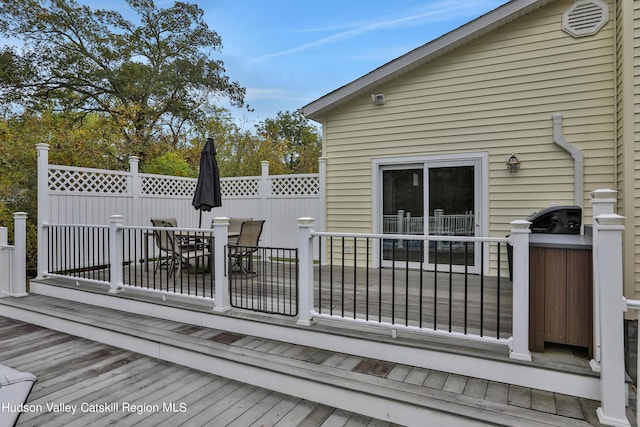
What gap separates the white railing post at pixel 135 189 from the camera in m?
6.71

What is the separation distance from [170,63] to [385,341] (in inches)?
558

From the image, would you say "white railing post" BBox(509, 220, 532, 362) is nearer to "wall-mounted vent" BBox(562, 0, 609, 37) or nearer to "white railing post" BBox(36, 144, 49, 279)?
"wall-mounted vent" BBox(562, 0, 609, 37)

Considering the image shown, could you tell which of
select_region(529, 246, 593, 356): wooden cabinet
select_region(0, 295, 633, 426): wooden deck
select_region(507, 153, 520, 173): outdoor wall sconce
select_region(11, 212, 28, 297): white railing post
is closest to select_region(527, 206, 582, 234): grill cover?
select_region(507, 153, 520, 173): outdoor wall sconce

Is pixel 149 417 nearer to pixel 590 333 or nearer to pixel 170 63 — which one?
pixel 590 333

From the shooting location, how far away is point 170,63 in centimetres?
1357

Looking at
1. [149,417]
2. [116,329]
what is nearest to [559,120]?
[149,417]

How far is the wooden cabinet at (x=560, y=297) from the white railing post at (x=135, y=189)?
6.58 metres

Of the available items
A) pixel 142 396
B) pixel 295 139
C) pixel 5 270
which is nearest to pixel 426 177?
pixel 142 396

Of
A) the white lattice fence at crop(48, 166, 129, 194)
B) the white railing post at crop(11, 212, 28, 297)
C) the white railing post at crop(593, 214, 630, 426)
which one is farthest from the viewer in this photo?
the white lattice fence at crop(48, 166, 129, 194)

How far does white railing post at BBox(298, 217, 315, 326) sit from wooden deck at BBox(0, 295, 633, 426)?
291 mm

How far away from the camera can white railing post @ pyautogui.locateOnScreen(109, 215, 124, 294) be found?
4.44 meters

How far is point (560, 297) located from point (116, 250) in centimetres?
471

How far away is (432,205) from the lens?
224 inches

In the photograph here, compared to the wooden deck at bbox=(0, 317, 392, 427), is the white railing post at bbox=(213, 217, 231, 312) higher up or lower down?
higher up
